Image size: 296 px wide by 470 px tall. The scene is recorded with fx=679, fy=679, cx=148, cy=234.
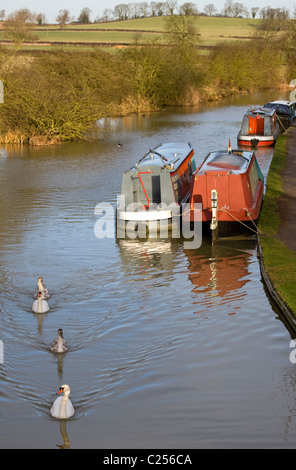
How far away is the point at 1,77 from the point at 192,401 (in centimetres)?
3053

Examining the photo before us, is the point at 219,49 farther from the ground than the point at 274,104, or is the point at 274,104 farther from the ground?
the point at 219,49

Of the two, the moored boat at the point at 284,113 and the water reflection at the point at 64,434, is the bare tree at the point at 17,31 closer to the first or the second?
the moored boat at the point at 284,113

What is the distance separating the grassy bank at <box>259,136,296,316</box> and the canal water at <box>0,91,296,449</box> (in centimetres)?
39

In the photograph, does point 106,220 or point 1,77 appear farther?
point 1,77

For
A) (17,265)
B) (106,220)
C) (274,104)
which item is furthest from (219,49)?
(17,265)

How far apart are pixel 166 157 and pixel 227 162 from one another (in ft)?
9.38

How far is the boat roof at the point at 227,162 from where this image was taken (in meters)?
19.7

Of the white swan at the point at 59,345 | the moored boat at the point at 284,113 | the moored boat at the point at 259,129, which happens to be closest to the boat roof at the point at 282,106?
the moored boat at the point at 284,113

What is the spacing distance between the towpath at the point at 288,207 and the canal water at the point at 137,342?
1041 millimetres

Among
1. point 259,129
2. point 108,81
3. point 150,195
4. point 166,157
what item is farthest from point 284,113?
point 150,195

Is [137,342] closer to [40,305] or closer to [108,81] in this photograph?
[40,305]

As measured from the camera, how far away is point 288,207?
72.5 ft

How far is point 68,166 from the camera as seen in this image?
102 feet
